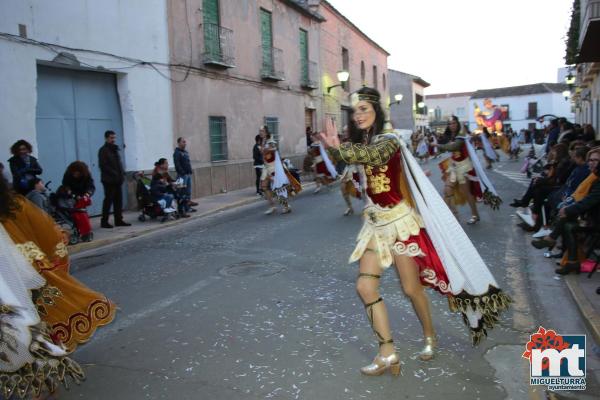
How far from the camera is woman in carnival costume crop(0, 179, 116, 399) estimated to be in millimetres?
2947

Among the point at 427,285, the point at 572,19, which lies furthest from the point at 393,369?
the point at 572,19

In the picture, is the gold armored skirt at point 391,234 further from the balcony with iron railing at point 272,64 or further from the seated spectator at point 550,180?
the balcony with iron railing at point 272,64

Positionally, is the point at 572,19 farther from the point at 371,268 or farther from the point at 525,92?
the point at 525,92

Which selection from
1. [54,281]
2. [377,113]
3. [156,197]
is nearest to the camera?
[54,281]

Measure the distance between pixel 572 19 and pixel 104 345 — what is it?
53.7 feet

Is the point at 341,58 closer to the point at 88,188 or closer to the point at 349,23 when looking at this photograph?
the point at 349,23

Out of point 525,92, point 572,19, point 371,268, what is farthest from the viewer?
point 525,92

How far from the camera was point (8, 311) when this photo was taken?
116 inches

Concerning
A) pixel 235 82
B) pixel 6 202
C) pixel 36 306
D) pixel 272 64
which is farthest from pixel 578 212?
pixel 272 64

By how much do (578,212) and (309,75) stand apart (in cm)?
1972

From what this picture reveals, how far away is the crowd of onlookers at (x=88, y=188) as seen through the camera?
8305 mm

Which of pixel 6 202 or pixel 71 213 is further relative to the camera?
pixel 71 213

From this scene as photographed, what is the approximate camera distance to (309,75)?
24500 mm
